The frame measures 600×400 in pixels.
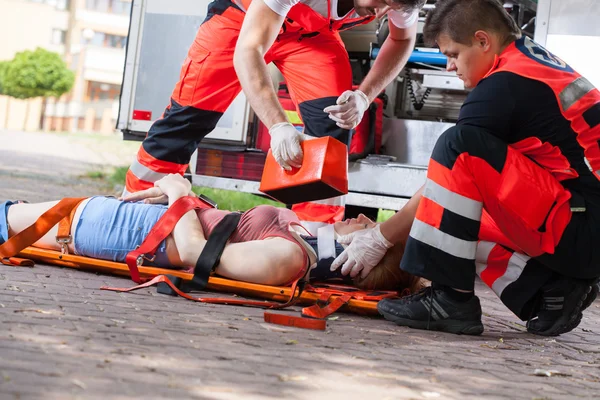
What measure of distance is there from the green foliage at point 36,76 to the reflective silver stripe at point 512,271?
38377 millimetres

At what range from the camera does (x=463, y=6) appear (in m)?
3.38

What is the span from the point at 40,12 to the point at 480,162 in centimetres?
4945

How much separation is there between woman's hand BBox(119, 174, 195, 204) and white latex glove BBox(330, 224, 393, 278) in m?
0.79

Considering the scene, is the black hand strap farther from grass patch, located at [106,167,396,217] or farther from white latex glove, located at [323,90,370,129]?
grass patch, located at [106,167,396,217]

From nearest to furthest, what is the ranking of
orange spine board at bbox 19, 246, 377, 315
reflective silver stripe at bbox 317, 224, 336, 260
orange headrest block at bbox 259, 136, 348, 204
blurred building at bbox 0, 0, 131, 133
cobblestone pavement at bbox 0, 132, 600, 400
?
cobblestone pavement at bbox 0, 132, 600, 400
orange headrest block at bbox 259, 136, 348, 204
orange spine board at bbox 19, 246, 377, 315
reflective silver stripe at bbox 317, 224, 336, 260
blurred building at bbox 0, 0, 131, 133

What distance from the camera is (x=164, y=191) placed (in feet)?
13.0

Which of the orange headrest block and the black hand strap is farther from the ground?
the orange headrest block

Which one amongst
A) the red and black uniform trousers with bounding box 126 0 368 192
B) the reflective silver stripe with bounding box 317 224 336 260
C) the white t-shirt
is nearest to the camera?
the reflective silver stripe with bounding box 317 224 336 260

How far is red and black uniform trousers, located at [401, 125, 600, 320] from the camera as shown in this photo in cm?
323

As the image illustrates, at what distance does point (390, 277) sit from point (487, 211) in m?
0.64

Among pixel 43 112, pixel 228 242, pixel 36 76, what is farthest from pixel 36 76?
pixel 228 242

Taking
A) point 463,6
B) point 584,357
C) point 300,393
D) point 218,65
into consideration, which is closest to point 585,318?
point 584,357

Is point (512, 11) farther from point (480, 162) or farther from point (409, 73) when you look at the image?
point (480, 162)

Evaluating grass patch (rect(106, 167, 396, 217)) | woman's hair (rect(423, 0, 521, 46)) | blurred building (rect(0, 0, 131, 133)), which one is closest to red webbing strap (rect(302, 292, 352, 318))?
woman's hair (rect(423, 0, 521, 46))
